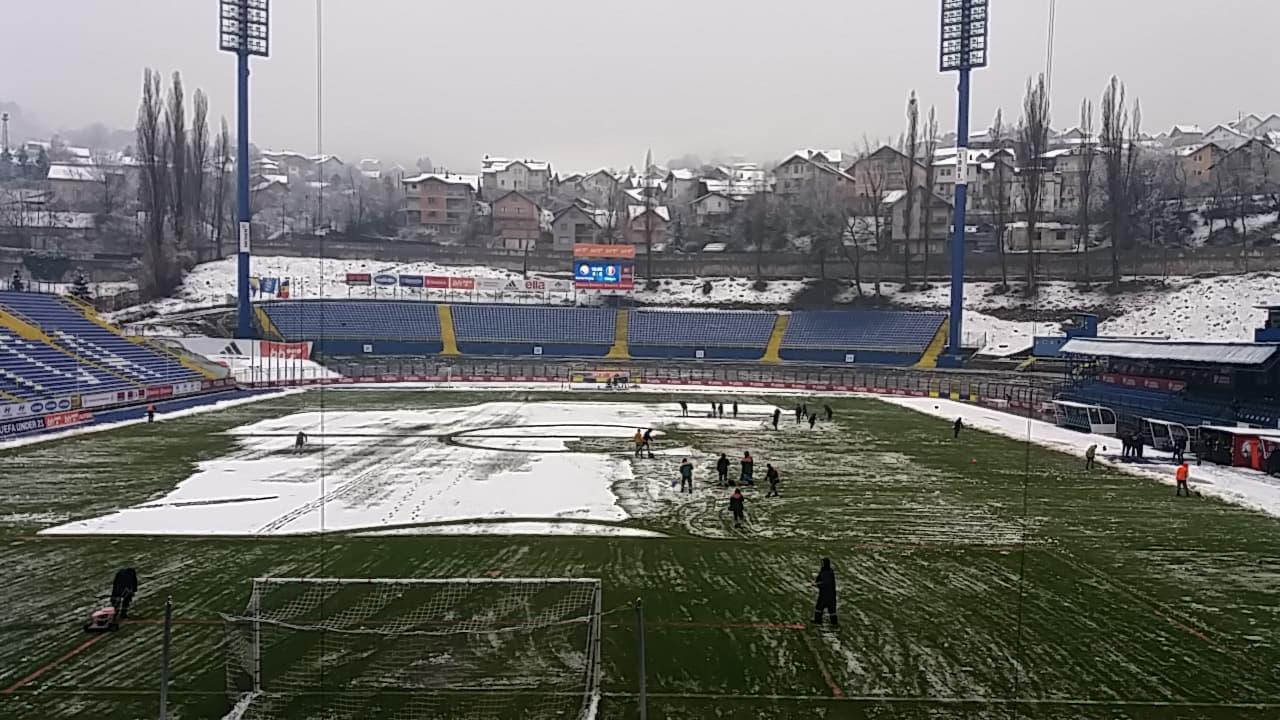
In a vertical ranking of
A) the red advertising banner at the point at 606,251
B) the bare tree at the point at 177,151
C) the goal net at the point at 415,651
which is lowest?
the goal net at the point at 415,651

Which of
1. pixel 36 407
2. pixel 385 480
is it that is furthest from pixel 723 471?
pixel 36 407

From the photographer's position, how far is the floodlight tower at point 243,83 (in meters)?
60.2

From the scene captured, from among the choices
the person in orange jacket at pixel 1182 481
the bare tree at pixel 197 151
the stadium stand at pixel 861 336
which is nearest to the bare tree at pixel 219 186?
the bare tree at pixel 197 151

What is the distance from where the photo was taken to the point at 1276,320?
1452 inches

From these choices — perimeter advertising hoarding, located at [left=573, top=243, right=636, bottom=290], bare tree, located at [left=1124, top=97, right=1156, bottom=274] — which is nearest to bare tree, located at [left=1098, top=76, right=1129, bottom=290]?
bare tree, located at [left=1124, top=97, right=1156, bottom=274]

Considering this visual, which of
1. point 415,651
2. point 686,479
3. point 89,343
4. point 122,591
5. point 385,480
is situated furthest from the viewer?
point 89,343

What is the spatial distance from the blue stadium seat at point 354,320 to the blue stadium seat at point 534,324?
2.99 meters

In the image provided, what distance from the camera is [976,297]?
81.1 m

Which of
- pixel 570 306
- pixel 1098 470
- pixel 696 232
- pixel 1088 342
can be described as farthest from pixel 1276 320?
pixel 696 232

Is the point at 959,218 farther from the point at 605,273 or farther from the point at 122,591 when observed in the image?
the point at 122,591

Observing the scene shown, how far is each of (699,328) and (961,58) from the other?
30493mm

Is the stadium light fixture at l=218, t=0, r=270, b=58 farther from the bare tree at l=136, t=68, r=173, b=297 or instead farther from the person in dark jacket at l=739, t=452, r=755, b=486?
the person in dark jacket at l=739, t=452, r=755, b=486

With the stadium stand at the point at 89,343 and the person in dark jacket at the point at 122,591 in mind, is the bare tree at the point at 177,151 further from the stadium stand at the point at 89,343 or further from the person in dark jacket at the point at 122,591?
the person in dark jacket at the point at 122,591

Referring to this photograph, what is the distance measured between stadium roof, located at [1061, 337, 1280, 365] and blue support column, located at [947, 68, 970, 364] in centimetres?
1921
